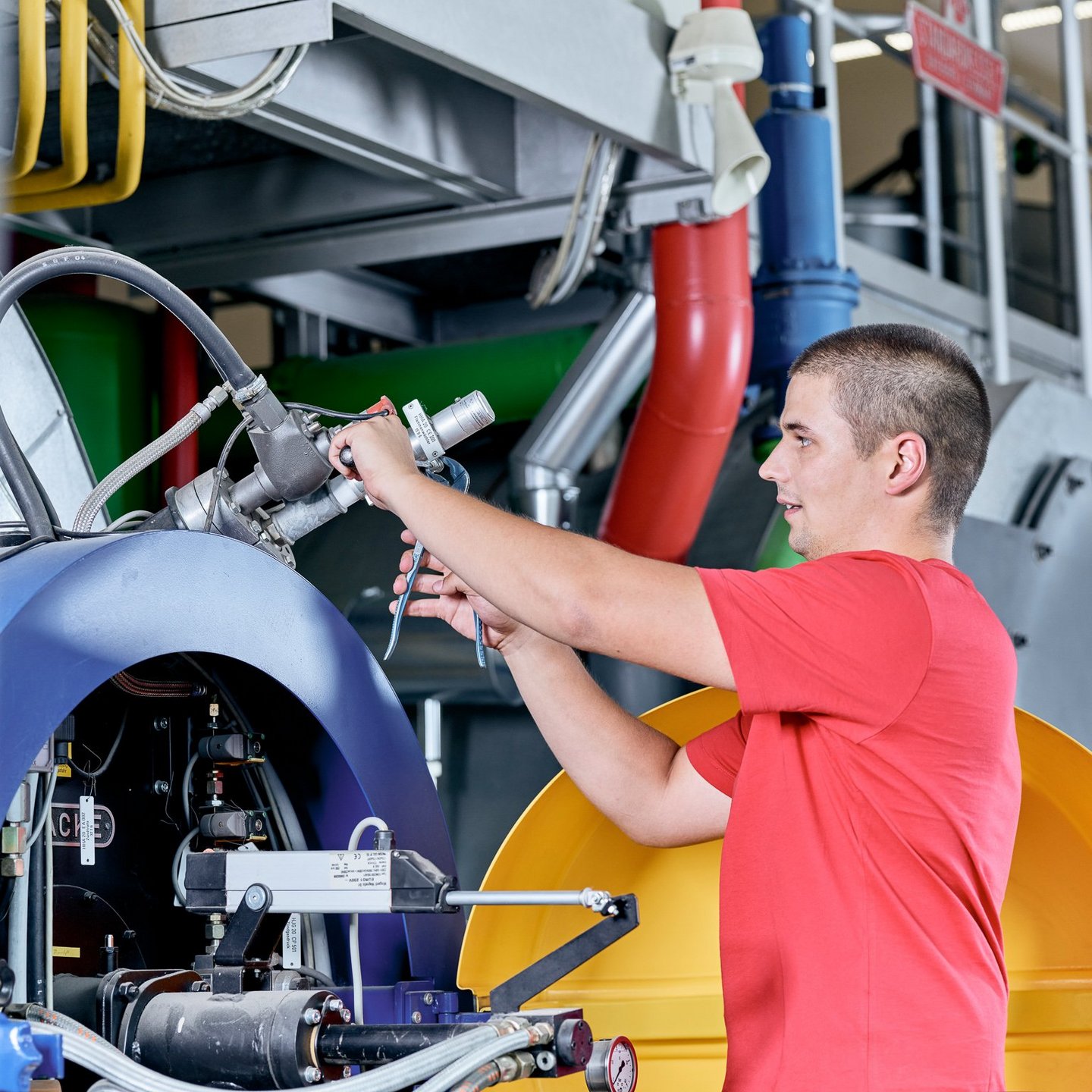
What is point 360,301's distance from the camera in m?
4.32

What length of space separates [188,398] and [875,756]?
8.02 feet

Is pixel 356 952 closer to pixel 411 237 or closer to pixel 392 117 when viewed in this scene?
pixel 392 117

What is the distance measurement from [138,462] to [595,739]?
59 centimetres

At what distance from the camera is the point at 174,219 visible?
137 inches

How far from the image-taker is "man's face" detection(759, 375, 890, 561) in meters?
1.68

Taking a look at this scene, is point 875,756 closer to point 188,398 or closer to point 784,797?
point 784,797

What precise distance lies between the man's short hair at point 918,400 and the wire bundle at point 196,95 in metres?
0.96

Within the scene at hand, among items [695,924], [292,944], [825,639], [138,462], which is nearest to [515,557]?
[825,639]

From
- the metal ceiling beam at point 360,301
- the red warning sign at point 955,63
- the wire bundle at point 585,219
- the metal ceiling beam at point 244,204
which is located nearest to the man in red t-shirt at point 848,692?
the wire bundle at point 585,219

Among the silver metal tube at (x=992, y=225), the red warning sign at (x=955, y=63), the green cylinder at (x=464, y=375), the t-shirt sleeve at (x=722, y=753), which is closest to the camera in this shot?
the t-shirt sleeve at (x=722, y=753)

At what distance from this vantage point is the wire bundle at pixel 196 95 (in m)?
2.23

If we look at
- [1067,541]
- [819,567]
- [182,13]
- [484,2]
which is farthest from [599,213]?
[819,567]

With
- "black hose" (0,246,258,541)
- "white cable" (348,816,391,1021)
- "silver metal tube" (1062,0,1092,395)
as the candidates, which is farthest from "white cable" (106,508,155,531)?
"silver metal tube" (1062,0,1092,395)

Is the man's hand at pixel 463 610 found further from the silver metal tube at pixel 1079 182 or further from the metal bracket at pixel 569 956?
the silver metal tube at pixel 1079 182
